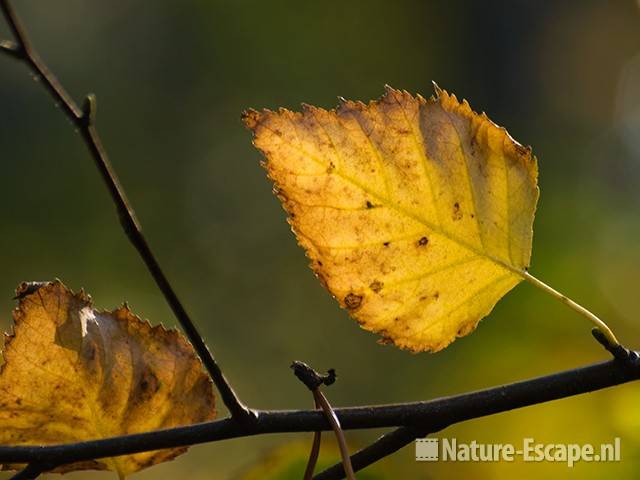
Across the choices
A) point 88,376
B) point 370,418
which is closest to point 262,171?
point 88,376

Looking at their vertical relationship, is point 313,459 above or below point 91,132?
below

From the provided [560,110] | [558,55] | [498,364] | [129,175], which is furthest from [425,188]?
[558,55]

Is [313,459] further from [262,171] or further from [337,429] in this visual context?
[262,171]

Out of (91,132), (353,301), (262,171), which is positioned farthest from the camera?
(262,171)

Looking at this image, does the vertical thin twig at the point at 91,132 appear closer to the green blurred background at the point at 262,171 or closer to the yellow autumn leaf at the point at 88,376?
the yellow autumn leaf at the point at 88,376

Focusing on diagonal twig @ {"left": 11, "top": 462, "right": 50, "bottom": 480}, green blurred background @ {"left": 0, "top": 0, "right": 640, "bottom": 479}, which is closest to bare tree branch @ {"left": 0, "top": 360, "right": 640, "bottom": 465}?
diagonal twig @ {"left": 11, "top": 462, "right": 50, "bottom": 480}

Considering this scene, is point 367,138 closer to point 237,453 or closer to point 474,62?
point 237,453

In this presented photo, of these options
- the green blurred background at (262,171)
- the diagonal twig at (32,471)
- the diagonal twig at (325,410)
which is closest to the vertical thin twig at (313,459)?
the diagonal twig at (325,410)
